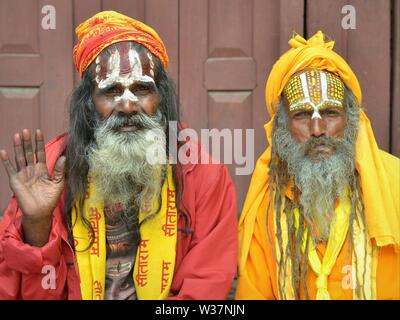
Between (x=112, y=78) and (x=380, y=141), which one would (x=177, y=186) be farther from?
(x=380, y=141)

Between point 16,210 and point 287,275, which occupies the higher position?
point 16,210

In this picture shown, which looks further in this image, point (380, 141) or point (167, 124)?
point (380, 141)

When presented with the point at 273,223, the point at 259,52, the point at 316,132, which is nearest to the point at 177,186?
the point at 273,223

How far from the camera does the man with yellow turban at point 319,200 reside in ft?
11.1

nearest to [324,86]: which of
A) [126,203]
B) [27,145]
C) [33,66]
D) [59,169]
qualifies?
[126,203]

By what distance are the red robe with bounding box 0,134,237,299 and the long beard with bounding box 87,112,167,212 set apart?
174 millimetres

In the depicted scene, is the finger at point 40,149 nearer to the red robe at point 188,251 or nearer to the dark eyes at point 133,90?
the red robe at point 188,251

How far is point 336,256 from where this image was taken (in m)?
3.40

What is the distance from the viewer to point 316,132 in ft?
11.5

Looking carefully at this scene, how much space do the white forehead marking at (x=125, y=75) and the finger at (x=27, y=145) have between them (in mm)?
496

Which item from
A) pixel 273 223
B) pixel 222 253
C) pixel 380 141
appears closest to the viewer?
pixel 222 253

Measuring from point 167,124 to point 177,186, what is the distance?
34 cm

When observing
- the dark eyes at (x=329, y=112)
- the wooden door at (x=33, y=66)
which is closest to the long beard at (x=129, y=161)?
the dark eyes at (x=329, y=112)

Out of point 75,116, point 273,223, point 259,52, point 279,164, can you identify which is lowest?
point 273,223
